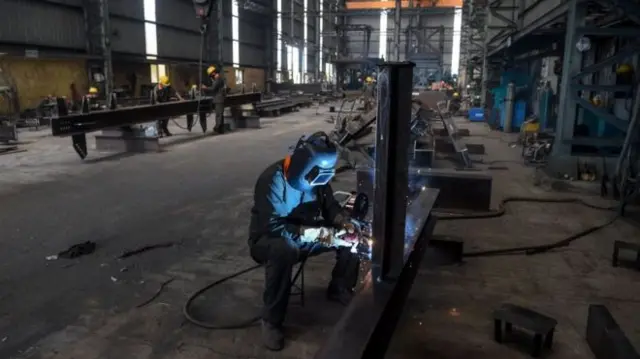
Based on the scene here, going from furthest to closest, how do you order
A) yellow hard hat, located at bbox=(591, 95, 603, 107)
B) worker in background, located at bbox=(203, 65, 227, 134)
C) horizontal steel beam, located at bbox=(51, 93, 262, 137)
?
1. worker in background, located at bbox=(203, 65, 227, 134)
2. yellow hard hat, located at bbox=(591, 95, 603, 107)
3. horizontal steel beam, located at bbox=(51, 93, 262, 137)

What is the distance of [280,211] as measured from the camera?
8.64ft

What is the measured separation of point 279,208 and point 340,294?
88 cm

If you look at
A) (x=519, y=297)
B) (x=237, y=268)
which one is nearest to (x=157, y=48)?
(x=237, y=268)

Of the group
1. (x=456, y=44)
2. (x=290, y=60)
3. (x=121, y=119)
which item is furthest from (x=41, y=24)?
(x=456, y=44)

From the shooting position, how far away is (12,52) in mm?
12672

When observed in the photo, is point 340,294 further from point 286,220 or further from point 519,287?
point 519,287

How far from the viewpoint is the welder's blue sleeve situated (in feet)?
8.54

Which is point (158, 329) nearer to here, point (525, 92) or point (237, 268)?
point (237, 268)

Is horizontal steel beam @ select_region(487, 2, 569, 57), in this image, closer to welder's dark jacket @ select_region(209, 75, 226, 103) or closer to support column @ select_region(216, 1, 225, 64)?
welder's dark jacket @ select_region(209, 75, 226, 103)

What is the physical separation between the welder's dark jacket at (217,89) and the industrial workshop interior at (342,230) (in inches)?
1.3

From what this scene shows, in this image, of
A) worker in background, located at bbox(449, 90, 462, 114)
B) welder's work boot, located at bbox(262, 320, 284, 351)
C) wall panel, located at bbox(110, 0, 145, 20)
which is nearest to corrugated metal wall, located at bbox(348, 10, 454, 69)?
worker in background, located at bbox(449, 90, 462, 114)

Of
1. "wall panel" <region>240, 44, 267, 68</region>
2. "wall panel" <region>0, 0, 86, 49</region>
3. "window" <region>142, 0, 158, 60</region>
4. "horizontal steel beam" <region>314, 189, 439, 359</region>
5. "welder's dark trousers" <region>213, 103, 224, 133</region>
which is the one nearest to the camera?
"horizontal steel beam" <region>314, 189, 439, 359</region>

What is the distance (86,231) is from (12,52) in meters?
10.7

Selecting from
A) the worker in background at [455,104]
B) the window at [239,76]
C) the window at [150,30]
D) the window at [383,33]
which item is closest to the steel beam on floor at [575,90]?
the worker in background at [455,104]
